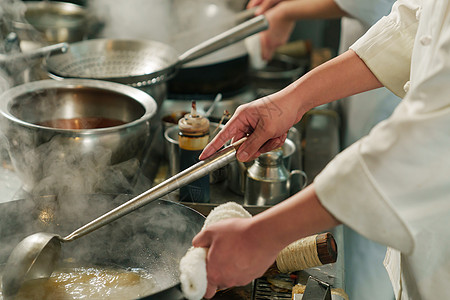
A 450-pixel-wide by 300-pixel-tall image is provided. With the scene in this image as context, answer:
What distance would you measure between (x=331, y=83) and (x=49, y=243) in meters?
0.78

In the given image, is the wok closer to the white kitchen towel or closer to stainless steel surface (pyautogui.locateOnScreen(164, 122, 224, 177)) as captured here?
the white kitchen towel

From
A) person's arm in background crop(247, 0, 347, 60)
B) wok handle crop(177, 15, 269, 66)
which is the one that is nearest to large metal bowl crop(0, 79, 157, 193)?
wok handle crop(177, 15, 269, 66)

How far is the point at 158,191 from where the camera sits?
113cm

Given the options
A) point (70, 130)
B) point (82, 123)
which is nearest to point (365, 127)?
point (82, 123)

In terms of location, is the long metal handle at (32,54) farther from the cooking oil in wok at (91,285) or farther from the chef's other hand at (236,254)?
the chef's other hand at (236,254)

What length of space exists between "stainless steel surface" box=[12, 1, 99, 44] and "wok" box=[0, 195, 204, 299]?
1.20 m

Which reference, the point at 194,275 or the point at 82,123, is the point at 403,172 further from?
the point at 82,123

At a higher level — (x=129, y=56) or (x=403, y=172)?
(x=403, y=172)

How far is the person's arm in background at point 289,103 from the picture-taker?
127cm

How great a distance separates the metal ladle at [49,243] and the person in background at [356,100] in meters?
1.08

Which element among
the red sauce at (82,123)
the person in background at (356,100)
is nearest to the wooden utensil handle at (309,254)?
the red sauce at (82,123)

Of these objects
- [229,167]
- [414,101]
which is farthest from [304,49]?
[414,101]

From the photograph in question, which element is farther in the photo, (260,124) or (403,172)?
(260,124)

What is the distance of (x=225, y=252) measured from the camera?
90cm
